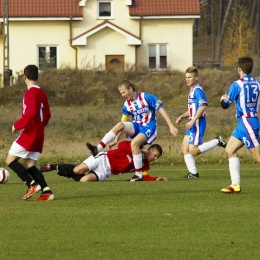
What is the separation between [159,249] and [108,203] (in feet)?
11.3

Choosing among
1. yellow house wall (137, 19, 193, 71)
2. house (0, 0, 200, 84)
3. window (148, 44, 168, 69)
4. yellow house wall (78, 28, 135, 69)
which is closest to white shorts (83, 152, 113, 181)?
house (0, 0, 200, 84)

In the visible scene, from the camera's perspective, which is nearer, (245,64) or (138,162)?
(245,64)

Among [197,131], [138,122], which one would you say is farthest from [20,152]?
[197,131]

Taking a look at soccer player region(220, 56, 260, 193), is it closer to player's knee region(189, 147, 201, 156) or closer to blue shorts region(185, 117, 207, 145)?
blue shorts region(185, 117, 207, 145)

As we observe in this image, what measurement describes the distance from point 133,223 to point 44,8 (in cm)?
4498

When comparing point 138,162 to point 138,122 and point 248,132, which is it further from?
point 248,132

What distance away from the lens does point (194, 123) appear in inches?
609

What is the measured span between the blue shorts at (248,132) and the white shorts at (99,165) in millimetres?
3134

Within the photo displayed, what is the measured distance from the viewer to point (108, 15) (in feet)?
180

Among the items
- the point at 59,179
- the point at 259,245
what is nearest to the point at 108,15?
the point at 59,179

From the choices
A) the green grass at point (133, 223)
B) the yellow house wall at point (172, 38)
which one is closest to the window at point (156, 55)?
the yellow house wall at point (172, 38)

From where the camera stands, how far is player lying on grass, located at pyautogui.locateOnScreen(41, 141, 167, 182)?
14719 mm

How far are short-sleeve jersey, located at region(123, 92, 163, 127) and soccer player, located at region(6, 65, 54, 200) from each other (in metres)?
3.77

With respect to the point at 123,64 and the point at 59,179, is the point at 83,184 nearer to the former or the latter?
the point at 59,179
